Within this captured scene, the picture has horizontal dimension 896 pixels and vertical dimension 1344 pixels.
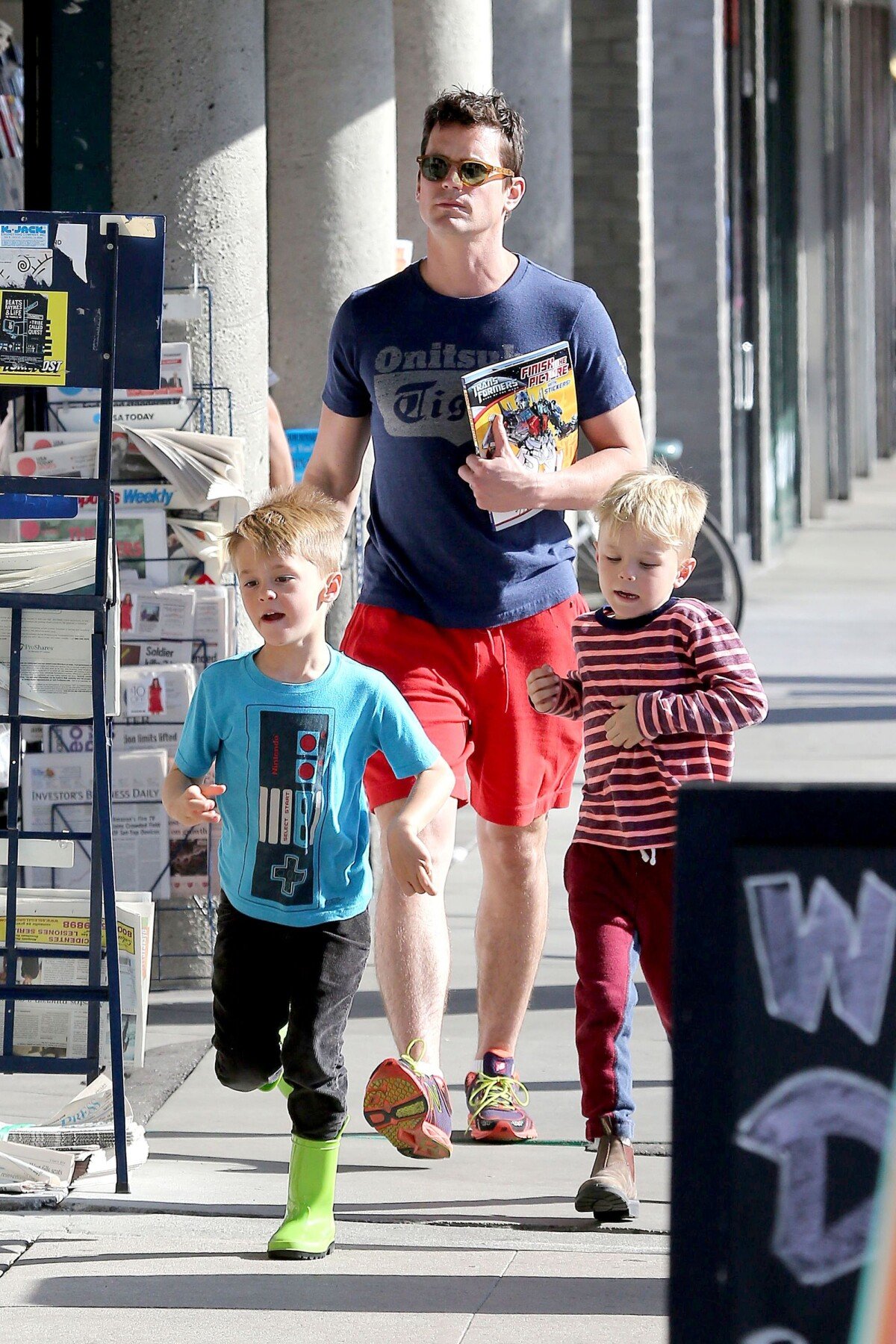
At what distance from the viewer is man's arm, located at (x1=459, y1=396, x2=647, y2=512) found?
4238 millimetres

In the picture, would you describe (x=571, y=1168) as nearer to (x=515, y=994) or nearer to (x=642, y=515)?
(x=515, y=994)

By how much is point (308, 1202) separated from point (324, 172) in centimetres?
407

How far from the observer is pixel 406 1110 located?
4.07 m

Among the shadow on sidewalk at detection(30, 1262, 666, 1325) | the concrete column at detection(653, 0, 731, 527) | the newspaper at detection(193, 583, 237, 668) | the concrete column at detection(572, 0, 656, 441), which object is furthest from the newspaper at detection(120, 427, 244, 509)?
the concrete column at detection(653, 0, 731, 527)

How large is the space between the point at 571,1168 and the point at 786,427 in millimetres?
16739

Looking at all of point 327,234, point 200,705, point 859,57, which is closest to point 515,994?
point 200,705

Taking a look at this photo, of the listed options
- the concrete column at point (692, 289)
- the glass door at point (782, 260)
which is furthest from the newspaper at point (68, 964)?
the glass door at point (782, 260)

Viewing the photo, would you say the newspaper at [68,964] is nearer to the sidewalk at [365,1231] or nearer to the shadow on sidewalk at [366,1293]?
the sidewalk at [365,1231]

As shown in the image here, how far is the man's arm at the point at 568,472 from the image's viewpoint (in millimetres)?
4238

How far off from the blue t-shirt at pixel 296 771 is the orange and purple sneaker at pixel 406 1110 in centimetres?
42

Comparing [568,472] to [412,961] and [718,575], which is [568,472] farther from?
[718,575]

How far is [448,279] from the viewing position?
175 inches

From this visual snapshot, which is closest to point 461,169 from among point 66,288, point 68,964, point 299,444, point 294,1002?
point 66,288

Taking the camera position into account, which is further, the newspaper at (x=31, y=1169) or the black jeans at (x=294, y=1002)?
the newspaper at (x=31, y=1169)
